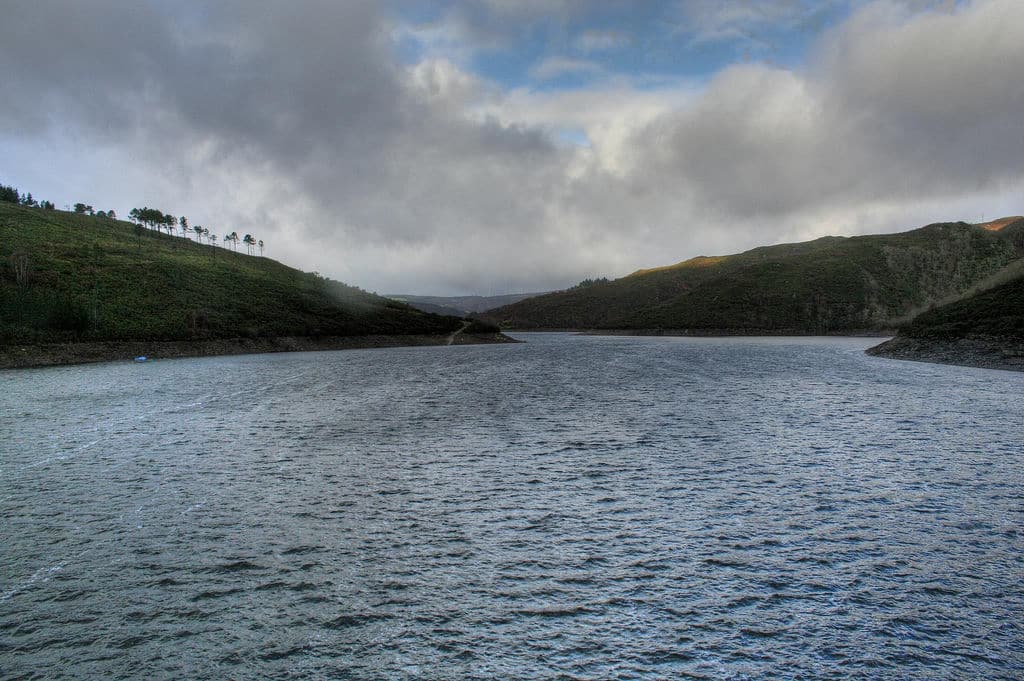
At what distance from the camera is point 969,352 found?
207ft

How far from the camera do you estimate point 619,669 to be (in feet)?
25.7

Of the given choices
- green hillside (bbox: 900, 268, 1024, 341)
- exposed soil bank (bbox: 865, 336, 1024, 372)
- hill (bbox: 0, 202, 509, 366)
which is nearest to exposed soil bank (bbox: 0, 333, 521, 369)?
hill (bbox: 0, 202, 509, 366)

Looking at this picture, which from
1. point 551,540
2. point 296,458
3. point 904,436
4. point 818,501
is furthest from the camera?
point 904,436

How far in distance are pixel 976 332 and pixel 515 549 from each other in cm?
7367

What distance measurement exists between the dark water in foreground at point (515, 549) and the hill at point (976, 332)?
130 feet

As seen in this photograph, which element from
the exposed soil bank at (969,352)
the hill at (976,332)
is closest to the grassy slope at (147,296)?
the exposed soil bank at (969,352)

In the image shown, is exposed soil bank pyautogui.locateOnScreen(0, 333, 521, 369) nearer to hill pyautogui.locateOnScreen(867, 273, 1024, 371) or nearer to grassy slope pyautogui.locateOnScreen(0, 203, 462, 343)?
grassy slope pyautogui.locateOnScreen(0, 203, 462, 343)

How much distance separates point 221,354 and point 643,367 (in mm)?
72211

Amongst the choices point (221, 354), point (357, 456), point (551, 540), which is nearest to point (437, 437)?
point (357, 456)

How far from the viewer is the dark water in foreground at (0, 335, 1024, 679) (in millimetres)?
8297

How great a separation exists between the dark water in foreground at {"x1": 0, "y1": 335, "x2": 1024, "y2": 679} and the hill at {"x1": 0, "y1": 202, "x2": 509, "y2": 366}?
6530 cm

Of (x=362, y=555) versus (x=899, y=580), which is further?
(x=362, y=555)

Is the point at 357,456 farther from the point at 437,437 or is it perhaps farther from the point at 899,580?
the point at 899,580

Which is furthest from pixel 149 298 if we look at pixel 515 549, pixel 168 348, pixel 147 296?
pixel 515 549
